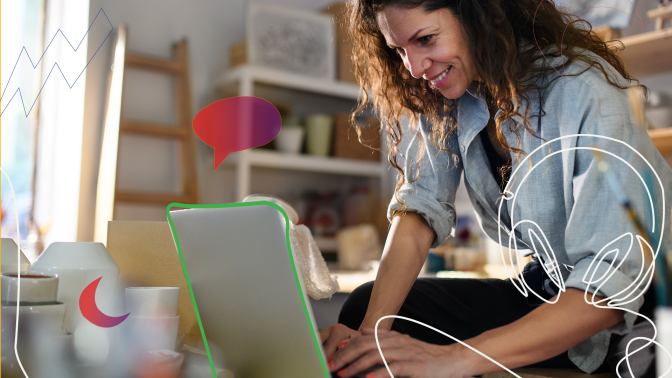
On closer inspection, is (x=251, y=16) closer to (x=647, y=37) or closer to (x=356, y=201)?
(x=356, y=201)

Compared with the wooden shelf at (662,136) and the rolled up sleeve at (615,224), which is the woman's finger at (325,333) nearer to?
the rolled up sleeve at (615,224)

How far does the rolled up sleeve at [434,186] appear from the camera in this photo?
89cm

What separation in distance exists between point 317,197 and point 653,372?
1865 millimetres

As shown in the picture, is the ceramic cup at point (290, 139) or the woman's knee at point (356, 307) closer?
the woman's knee at point (356, 307)

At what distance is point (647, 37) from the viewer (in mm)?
1447

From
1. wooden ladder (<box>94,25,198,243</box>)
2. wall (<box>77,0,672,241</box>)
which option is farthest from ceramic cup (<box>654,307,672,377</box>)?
wooden ladder (<box>94,25,198,243</box>)

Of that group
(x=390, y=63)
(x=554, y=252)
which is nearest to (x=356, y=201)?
(x=390, y=63)

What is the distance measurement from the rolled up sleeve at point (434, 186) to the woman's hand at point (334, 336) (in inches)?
10.9

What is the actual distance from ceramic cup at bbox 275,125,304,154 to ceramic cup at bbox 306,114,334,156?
0.21 ft

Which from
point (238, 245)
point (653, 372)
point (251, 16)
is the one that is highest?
point (251, 16)

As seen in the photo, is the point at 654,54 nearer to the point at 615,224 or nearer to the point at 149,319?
the point at 615,224

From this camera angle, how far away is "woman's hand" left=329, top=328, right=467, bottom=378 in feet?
1.73

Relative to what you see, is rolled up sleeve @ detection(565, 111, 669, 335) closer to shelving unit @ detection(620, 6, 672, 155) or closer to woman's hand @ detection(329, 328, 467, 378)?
woman's hand @ detection(329, 328, 467, 378)

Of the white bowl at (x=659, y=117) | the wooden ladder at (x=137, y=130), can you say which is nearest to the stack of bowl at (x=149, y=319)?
the wooden ladder at (x=137, y=130)
